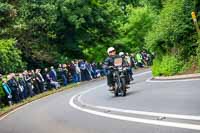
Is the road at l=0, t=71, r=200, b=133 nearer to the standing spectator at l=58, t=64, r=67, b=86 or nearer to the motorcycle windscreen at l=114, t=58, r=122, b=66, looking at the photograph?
the motorcycle windscreen at l=114, t=58, r=122, b=66

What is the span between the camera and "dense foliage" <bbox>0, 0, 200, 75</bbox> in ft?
86.7

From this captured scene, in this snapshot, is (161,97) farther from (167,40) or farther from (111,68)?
(167,40)

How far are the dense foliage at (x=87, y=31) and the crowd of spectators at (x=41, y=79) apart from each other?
9.65 ft

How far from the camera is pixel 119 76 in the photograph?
64.5ft

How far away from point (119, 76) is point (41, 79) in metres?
13.2

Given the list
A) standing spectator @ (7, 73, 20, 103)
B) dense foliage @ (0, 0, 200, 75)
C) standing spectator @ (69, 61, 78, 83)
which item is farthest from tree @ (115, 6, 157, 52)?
standing spectator @ (7, 73, 20, 103)

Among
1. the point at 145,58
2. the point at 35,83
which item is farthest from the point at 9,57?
the point at 145,58

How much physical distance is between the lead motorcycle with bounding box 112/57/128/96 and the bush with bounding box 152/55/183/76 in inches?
233

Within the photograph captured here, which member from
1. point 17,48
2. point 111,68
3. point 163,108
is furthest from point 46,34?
point 163,108

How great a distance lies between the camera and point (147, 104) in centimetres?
1448

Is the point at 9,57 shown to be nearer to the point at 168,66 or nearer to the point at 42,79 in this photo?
the point at 42,79

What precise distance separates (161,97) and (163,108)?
306 centimetres

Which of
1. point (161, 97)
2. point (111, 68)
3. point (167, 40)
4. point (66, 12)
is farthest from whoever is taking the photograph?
point (66, 12)

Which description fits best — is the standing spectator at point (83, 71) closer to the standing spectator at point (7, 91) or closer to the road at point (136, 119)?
the standing spectator at point (7, 91)
